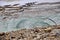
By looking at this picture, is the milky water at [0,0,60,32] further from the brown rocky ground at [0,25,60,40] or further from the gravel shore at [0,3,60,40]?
the brown rocky ground at [0,25,60,40]

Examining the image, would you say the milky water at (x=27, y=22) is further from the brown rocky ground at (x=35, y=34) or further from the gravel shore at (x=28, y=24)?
the brown rocky ground at (x=35, y=34)

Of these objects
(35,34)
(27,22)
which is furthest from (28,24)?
(35,34)

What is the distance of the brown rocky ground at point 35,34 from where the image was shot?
1.81 metres

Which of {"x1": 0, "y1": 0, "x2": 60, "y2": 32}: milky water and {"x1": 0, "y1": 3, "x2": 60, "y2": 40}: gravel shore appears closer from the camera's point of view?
{"x1": 0, "y1": 3, "x2": 60, "y2": 40}: gravel shore

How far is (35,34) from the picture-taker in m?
1.88

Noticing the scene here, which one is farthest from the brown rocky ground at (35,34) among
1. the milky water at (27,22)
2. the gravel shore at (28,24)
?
the milky water at (27,22)

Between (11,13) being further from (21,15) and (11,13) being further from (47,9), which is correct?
(47,9)

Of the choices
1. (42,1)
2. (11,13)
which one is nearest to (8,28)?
(11,13)

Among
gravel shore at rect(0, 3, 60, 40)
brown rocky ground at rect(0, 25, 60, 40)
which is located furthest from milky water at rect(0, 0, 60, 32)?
brown rocky ground at rect(0, 25, 60, 40)

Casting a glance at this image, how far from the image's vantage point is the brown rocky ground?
1.81m

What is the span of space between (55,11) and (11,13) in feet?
2.48

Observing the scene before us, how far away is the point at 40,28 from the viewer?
204 cm

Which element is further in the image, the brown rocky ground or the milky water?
the milky water

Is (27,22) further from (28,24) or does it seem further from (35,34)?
(35,34)
